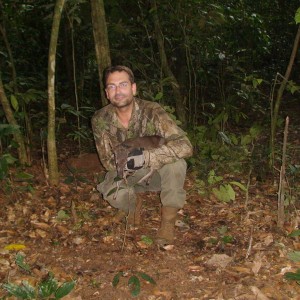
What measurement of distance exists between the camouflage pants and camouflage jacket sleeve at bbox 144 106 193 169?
0.07 m

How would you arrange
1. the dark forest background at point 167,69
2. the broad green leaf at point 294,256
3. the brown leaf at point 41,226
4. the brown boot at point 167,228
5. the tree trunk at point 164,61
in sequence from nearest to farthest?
the broad green leaf at point 294,256 → the brown boot at point 167,228 → the brown leaf at point 41,226 → the dark forest background at point 167,69 → the tree trunk at point 164,61

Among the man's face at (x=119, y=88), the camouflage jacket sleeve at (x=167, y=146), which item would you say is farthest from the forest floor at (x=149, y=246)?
the man's face at (x=119, y=88)

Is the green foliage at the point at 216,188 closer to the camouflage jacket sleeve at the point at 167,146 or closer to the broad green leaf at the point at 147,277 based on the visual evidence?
the camouflage jacket sleeve at the point at 167,146

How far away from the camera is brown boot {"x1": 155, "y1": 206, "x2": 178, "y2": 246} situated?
3.17m

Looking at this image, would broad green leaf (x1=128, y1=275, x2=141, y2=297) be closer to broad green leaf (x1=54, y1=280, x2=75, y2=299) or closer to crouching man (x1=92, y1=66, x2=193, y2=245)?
broad green leaf (x1=54, y1=280, x2=75, y2=299)

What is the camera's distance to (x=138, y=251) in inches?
121

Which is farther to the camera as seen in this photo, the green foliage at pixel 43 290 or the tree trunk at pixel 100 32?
the tree trunk at pixel 100 32

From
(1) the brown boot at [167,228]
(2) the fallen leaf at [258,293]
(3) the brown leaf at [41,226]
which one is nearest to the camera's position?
(2) the fallen leaf at [258,293]

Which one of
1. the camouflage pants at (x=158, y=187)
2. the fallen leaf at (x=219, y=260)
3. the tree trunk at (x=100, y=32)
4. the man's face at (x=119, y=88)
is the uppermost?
the tree trunk at (x=100, y=32)

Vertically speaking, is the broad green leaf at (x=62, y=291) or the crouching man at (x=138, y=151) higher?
the crouching man at (x=138, y=151)

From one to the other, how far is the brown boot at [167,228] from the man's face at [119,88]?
948 mm

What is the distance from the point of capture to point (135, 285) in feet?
8.34

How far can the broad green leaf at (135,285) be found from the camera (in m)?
2.48

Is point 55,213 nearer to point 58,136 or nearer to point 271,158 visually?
point 271,158
